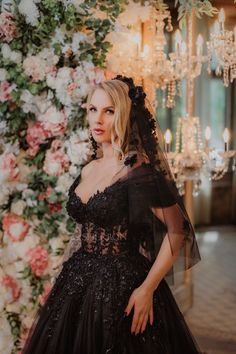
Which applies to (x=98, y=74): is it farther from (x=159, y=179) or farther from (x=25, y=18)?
(x=159, y=179)

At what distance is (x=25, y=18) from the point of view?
2562mm

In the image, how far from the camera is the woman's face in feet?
6.25

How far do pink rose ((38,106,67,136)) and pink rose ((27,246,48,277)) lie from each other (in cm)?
62

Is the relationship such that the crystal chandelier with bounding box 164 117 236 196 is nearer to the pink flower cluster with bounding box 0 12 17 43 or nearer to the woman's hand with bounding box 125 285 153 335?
the pink flower cluster with bounding box 0 12 17 43

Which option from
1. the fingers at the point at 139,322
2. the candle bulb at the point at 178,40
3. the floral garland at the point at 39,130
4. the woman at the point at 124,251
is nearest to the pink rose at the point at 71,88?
the floral garland at the point at 39,130

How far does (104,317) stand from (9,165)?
43.7 inches

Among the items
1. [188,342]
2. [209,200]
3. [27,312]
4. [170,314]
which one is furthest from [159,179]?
[209,200]

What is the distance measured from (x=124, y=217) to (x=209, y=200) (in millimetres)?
5367

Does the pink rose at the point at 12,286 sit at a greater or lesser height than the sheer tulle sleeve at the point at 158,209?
lesser

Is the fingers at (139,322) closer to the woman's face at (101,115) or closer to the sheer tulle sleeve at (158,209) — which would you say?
the sheer tulle sleeve at (158,209)

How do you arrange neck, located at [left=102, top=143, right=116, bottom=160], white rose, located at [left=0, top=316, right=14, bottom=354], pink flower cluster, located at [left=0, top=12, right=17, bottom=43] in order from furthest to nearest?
1. white rose, located at [left=0, top=316, right=14, bottom=354]
2. pink flower cluster, located at [left=0, top=12, right=17, bottom=43]
3. neck, located at [left=102, top=143, right=116, bottom=160]

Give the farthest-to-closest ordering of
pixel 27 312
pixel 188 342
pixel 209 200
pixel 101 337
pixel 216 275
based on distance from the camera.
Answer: pixel 209 200 < pixel 216 275 < pixel 27 312 < pixel 188 342 < pixel 101 337

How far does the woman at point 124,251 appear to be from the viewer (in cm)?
177

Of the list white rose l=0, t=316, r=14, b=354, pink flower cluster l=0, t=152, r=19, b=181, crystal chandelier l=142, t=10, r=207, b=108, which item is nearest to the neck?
pink flower cluster l=0, t=152, r=19, b=181
